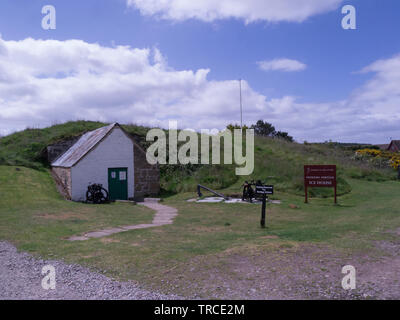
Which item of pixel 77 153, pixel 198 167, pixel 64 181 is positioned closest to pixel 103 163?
pixel 77 153

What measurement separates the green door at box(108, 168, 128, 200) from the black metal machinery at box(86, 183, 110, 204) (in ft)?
4.16

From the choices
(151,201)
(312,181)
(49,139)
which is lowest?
(151,201)

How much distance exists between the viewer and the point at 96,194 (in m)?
18.1

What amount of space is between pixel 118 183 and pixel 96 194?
6.98ft

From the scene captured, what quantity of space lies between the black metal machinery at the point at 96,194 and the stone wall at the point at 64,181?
109 centimetres

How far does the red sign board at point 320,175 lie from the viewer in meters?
17.1

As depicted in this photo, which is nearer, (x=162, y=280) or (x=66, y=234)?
(x=162, y=280)

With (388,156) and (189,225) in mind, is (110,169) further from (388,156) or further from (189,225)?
(388,156)

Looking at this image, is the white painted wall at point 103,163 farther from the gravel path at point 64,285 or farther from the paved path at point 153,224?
the gravel path at point 64,285

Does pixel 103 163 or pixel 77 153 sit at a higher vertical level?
pixel 77 153

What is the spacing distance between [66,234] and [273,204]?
9849 mm

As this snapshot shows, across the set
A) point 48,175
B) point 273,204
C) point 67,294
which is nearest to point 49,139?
point 48,175

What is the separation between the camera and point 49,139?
81.4 ft
